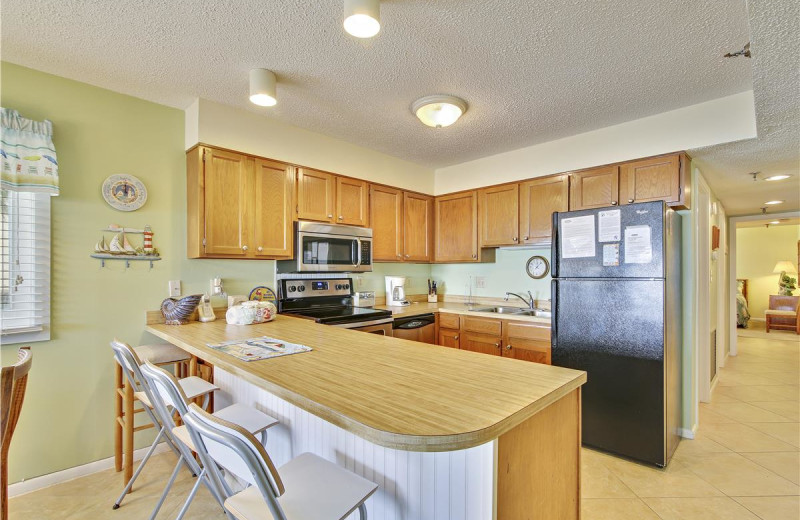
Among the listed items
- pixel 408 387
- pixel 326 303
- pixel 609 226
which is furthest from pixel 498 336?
pixel 408 387

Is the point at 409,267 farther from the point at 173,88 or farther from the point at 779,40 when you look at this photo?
the point at 779,40

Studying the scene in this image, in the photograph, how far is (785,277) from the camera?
7.54 metres

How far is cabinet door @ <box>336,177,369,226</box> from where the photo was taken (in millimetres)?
3355

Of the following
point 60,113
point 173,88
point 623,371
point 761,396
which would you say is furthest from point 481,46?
point 761,396

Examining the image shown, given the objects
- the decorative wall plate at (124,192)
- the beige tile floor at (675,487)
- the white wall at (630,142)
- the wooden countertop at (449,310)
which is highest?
the white wall at (630,142)

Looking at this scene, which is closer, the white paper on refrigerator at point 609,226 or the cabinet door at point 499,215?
the white paper on refrigerator at point 609,226

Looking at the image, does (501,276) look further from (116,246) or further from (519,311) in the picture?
(116,246)

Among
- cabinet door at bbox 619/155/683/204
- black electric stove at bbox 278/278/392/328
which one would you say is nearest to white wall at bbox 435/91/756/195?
cabinet door at bbox 619/155/683/204

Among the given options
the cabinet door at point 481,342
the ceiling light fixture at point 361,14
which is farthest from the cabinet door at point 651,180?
the ceiling light fixture at point 361,14

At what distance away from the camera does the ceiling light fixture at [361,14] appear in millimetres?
1463

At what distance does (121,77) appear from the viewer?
7.45 feet

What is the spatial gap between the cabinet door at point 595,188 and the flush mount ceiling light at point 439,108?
1.25 m

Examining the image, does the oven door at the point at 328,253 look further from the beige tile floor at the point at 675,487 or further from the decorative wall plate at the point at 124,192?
the beige tile floor at the point at 675,487

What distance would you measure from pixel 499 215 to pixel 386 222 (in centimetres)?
113
